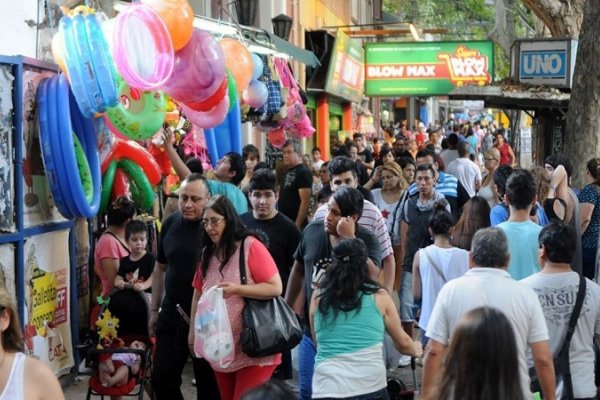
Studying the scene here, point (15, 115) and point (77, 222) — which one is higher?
point (15, 115)

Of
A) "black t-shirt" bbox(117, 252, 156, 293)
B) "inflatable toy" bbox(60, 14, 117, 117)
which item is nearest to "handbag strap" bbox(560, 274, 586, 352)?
"black t-shirt" bbox(117, 252, 156, 293)

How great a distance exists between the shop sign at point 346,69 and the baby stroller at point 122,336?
1610 centimetres

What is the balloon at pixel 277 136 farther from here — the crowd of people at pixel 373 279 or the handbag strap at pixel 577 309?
the handbag strap at pixel 577 309

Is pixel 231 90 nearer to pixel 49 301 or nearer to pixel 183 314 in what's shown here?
pixel 49 301

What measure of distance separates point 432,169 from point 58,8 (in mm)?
3447

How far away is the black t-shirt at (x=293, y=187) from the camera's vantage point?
11406 mm

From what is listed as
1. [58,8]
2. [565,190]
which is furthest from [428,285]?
[58,8]

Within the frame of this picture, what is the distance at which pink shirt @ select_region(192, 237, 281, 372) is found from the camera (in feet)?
20.9

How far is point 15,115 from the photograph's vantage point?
814 cm

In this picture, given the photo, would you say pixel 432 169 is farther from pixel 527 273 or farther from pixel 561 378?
pixel 561 378

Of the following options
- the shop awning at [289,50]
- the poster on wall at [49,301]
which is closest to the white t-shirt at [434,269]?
the poster on wall at [49,301]

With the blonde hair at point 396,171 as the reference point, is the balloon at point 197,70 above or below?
above

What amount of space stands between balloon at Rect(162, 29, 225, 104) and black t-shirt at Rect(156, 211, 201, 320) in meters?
2.46

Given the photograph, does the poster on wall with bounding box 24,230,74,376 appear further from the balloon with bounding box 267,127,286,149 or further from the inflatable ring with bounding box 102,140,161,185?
the balloon with bounding box 267,127,286,149
